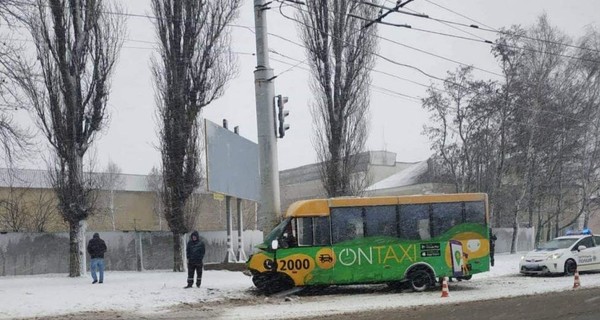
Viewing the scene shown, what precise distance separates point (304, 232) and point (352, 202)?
5.54 feet

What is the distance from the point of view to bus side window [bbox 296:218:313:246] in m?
18.8

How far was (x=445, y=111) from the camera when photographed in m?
41.4

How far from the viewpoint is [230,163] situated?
27.7 m

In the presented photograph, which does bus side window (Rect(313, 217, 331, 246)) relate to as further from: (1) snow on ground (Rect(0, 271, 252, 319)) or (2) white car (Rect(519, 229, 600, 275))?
(2) white car (Rect(519, 229, 600, 275))

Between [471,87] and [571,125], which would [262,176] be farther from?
[571,125]

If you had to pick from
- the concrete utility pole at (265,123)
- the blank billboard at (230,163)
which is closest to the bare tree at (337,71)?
the blank billboard at (230,163)

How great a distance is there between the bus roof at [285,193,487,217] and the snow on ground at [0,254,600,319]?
2.45 meters

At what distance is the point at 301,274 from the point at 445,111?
2536cm

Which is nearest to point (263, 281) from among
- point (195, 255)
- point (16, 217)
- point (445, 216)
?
point (195, 255)

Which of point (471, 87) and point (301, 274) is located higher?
point (471, 87)

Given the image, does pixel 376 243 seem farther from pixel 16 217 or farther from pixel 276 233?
pixel 16 217

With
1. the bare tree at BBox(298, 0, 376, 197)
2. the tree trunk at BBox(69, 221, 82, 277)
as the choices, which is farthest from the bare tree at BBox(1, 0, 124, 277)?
the bare tree at BBox(298, 0, 376, 197)

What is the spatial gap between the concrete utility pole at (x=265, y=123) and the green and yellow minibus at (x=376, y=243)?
6.42ft

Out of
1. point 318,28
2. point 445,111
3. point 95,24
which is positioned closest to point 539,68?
point 445,111
